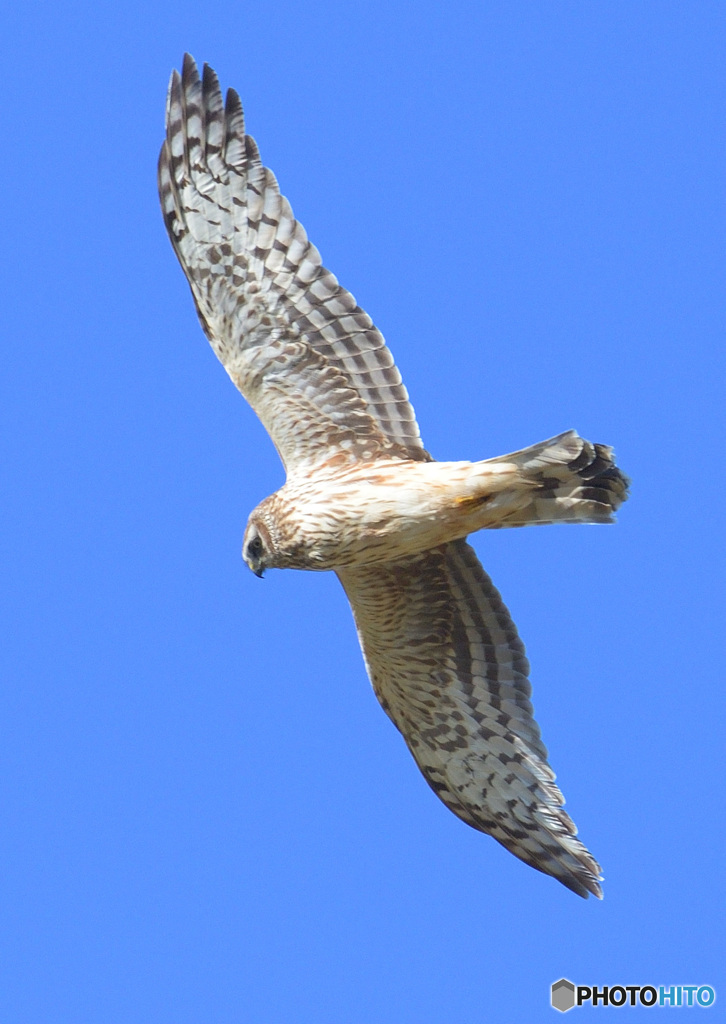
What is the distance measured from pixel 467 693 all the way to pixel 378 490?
1601 mm

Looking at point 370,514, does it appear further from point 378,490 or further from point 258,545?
→ point 258,545

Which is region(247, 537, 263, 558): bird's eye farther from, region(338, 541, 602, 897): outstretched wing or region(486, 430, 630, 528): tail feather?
region(486, 430, 630, 528): tail feather

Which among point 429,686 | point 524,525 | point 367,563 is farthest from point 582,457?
point 429,686

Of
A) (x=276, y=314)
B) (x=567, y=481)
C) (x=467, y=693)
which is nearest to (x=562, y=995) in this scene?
(x=467, y=693)

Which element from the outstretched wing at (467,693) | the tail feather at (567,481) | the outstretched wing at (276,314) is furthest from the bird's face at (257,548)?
the tail feather at (567,481)

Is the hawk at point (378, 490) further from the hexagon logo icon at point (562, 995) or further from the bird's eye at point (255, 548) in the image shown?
the hexagon logo icon at point (562, 995)

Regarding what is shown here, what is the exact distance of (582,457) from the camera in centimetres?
834

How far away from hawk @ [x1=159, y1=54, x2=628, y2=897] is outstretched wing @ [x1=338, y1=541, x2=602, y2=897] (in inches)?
0.4

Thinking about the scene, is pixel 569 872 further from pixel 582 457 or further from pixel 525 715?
pixel 582 457

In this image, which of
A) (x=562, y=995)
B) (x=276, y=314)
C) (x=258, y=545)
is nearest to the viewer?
(x=258, y=545)

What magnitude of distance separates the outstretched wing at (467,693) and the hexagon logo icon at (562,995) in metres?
0.62

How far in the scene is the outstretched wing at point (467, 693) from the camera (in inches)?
361

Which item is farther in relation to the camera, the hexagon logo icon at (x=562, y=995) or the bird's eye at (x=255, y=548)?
the hexagon logo icon at (x=562, y=995)

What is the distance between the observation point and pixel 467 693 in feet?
31.1
